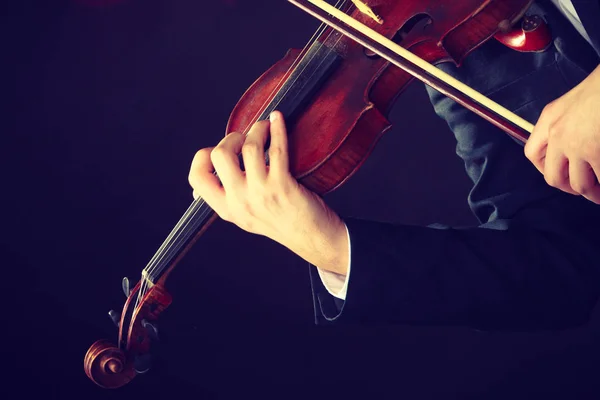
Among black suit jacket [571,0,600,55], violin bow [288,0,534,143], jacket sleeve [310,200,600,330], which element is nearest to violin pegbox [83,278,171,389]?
jacket sleeve [310,200,600,330]

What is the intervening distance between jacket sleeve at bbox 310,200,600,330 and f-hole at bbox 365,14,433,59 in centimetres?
25

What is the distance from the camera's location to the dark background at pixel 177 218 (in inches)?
58.2

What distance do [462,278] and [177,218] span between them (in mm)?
850

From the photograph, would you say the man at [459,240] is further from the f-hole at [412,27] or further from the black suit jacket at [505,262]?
the f-hole at [412,27]

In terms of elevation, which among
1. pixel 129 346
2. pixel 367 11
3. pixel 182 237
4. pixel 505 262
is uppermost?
pixel 367 11

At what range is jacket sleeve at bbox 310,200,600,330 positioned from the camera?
0.90m

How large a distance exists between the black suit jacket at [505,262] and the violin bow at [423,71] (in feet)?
0.61

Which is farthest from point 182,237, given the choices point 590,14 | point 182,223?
point 590,14

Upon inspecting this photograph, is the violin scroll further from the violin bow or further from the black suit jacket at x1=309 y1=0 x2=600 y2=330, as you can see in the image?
the violin bow

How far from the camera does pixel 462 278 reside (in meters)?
0.91

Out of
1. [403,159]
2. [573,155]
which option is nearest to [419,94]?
[403,159]

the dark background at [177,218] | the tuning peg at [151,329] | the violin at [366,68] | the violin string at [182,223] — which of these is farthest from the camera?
the dark background at [177,218]

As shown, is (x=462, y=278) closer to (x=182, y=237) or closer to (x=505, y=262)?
(x=505, y=262)

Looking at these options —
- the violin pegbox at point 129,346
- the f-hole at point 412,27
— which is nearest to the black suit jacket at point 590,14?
the f-hole at point 412,27
